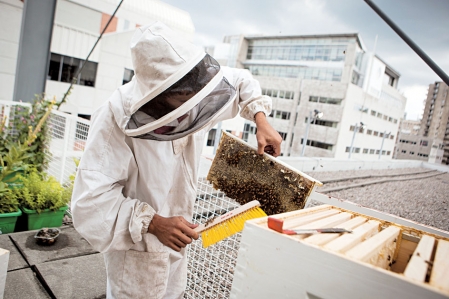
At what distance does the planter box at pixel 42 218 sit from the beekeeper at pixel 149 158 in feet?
7.69

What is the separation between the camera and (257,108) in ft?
5.83

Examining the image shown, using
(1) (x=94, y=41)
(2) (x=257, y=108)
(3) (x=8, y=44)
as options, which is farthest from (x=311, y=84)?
(2) (x=257, y=108)

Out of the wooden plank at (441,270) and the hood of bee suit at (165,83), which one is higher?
the hood of bee suit at (165,83)

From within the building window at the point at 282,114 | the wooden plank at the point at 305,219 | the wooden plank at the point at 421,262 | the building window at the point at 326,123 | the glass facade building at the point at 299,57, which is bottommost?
the wooden plank at the point at 305,219

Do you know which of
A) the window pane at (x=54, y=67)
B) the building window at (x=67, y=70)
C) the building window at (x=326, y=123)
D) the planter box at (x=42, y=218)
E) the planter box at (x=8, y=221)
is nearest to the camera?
the planter box at (x=8, y=221)

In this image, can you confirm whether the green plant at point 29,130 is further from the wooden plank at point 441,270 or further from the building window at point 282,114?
the building window at point 282,114

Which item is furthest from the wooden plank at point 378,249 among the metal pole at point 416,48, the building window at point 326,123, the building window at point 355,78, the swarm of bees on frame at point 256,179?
the building window at point 355,78

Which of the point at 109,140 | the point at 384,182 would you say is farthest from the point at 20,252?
the point at 384,182

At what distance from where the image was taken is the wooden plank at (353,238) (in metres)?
0.76

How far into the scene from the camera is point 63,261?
2.79 metres

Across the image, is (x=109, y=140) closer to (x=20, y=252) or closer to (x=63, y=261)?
(x=63, y=261)

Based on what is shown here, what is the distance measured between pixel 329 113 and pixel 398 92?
41.0 metres

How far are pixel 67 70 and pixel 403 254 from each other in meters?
22.6

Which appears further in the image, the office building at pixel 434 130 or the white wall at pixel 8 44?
the white wall at pixel 8 44
